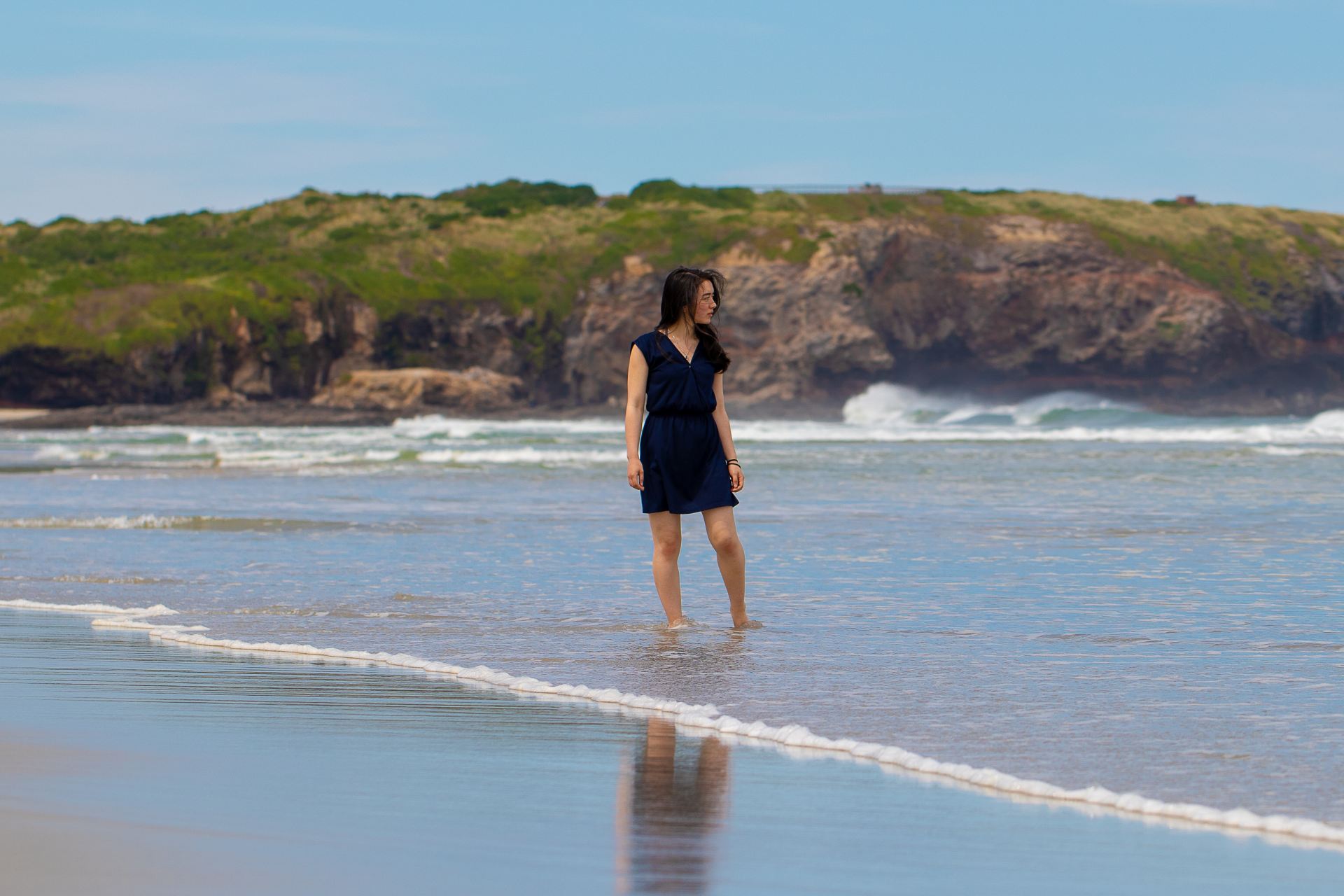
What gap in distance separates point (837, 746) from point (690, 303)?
2.91m

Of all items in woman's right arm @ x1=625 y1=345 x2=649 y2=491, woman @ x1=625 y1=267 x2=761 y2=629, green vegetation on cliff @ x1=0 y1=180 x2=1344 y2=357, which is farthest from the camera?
green vegetation on cliff @ x1=0 y1=180 x2=1344 y2=357

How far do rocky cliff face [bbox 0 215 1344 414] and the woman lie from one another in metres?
63.8

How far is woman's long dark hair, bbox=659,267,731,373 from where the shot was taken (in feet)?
22.4

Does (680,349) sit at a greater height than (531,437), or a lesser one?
greater

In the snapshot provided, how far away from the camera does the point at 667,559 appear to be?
22.9ft

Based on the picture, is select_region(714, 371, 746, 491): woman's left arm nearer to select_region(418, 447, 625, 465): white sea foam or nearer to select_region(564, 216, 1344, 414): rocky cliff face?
select_region(418, 447, 625, 465): white sea foam

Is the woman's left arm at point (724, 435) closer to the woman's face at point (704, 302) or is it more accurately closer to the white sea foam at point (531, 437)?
the woman's face at point (704, 302)

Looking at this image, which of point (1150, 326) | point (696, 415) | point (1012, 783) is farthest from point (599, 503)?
point (1150, 326)

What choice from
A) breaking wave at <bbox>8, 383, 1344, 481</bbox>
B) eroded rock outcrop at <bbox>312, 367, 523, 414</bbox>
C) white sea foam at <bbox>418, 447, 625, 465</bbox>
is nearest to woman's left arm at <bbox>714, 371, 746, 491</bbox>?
breaking wave at <bbox>8, 383, 1344, 481</bbox>

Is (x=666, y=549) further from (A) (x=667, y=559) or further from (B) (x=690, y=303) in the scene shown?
(B) (x=690, y=303)

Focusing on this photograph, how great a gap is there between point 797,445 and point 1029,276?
4493cm

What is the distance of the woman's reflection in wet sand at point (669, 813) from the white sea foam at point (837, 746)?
8.7 inches

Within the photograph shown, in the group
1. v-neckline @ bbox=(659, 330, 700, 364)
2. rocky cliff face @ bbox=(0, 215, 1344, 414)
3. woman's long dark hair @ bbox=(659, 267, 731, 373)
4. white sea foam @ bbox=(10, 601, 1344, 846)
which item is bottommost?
white sea foam @ bbox=(10, 601, 1344, 846)

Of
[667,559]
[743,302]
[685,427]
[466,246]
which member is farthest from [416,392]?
[685,427]
